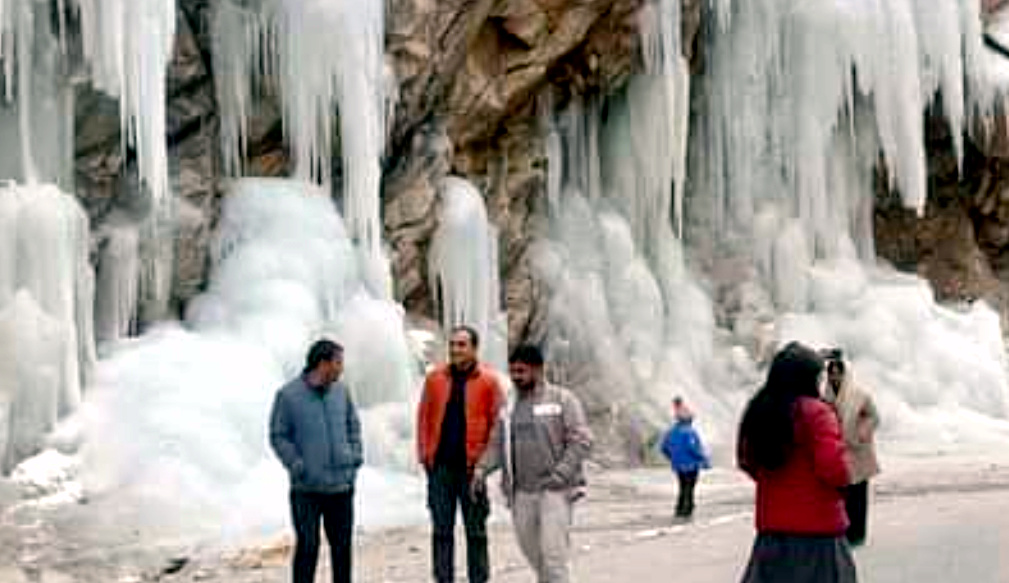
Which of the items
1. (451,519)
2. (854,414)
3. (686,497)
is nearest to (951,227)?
(686,497)

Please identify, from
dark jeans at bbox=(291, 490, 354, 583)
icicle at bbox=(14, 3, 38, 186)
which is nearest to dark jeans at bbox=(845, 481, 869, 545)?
dark jeans at bbox=(291, 490, 354, 583)

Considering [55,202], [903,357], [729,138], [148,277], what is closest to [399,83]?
[148,277]

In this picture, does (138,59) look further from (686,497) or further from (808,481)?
(808,481)

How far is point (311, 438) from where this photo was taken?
1032cm

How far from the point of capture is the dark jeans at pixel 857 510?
12.4m

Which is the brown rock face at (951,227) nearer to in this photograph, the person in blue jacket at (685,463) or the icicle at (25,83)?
the person in blue jacket at (685,463)

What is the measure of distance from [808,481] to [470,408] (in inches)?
156

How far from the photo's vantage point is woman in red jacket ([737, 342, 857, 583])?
7.11 m

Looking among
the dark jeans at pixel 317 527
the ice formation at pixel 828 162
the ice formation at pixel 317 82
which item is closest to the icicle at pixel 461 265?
the ice formation at pixel 317 82

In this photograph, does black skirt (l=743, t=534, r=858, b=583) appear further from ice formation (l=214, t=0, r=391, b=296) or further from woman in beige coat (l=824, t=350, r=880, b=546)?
ice formation (l=214, t=0, r=391, b=296)

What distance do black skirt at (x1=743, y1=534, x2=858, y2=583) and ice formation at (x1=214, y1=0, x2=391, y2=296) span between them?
15.3 meters

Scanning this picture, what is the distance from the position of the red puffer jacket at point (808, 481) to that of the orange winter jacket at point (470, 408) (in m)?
3.67

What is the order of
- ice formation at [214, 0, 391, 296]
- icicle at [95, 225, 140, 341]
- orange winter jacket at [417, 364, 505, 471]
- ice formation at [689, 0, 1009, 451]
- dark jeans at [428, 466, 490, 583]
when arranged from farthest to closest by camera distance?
ice formation at [689, 0, 1009, 451] < ice formation at [214, 0, 391, 296] < icicle at [95, 225, 140, 341] < dark jeans at [428, 466, 490, 583] < orange winter jacket at [417, 364, 505, 471]

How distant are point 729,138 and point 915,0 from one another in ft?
13.7
